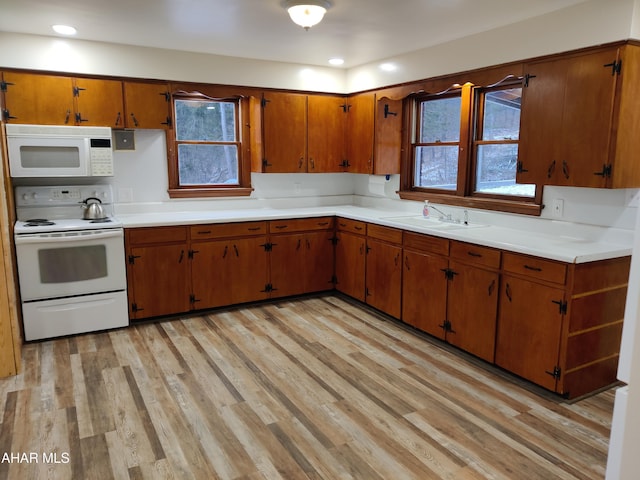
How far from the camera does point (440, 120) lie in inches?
175

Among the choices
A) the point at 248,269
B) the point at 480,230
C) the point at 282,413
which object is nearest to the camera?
the point at 282,413

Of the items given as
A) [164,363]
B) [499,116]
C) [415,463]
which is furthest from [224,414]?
[499,116]

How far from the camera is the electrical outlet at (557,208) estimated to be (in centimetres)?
334

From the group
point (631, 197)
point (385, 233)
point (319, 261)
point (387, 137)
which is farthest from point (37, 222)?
point (631, 197)

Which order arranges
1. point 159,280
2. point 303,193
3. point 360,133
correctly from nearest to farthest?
point 159,280
point 360,133
point 303,193

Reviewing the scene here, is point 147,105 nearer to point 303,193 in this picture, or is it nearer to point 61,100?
point 61,100

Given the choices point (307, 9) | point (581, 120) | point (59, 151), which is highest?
point (307, 9)

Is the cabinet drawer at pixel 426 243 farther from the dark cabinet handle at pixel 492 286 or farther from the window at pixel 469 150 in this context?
the window at pixel 469 150

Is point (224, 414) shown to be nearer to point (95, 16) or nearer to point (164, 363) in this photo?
point (164, 363)

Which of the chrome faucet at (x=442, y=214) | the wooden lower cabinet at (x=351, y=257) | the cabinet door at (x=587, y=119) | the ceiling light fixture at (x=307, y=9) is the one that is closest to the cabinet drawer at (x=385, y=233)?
the wooden lower cabinet at (x=351, y=257)

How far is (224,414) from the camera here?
271cm

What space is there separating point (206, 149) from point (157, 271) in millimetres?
1392

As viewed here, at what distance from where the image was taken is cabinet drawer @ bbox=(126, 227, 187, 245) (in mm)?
4000

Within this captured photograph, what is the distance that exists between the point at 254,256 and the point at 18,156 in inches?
80.9
